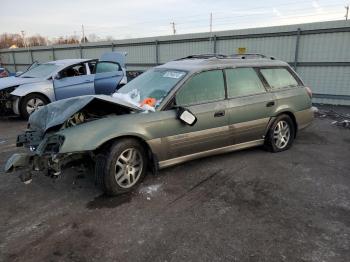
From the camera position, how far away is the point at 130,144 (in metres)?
3.77

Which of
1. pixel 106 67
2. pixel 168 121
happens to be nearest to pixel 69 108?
pixel 168 121

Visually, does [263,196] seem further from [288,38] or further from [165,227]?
[288,38]

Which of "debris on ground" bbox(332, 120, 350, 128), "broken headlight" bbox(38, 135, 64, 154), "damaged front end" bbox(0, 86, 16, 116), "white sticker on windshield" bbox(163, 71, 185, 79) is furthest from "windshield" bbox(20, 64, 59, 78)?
"debris on ground" bbox(332, 120, 350, 128)

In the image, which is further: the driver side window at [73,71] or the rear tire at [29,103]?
the driver side window at [73,71]

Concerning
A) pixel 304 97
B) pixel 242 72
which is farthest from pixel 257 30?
pixel 242 72

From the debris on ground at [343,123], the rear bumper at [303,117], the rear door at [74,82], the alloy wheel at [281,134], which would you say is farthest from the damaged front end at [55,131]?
the debris on ground at [343,123]

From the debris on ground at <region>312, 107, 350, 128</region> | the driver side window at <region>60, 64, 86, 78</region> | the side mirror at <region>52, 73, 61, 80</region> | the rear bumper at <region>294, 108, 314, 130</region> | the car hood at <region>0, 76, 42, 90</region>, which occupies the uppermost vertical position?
the driver side window at <region>60, 64, 86, 78</region>

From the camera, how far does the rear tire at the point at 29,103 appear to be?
8227 mm

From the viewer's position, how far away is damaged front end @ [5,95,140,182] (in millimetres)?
3443

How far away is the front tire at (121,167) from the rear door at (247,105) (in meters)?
1.55

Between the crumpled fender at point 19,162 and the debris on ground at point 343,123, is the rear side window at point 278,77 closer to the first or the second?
the debris on ground at point 343,123

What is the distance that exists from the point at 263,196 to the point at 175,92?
1733 millimetres

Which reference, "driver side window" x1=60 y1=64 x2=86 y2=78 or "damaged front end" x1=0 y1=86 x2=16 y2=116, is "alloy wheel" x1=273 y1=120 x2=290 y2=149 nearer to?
"driver side window" x1=60 y1=64 x2=86 y2=78

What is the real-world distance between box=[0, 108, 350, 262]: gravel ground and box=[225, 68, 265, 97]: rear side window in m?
1.11
